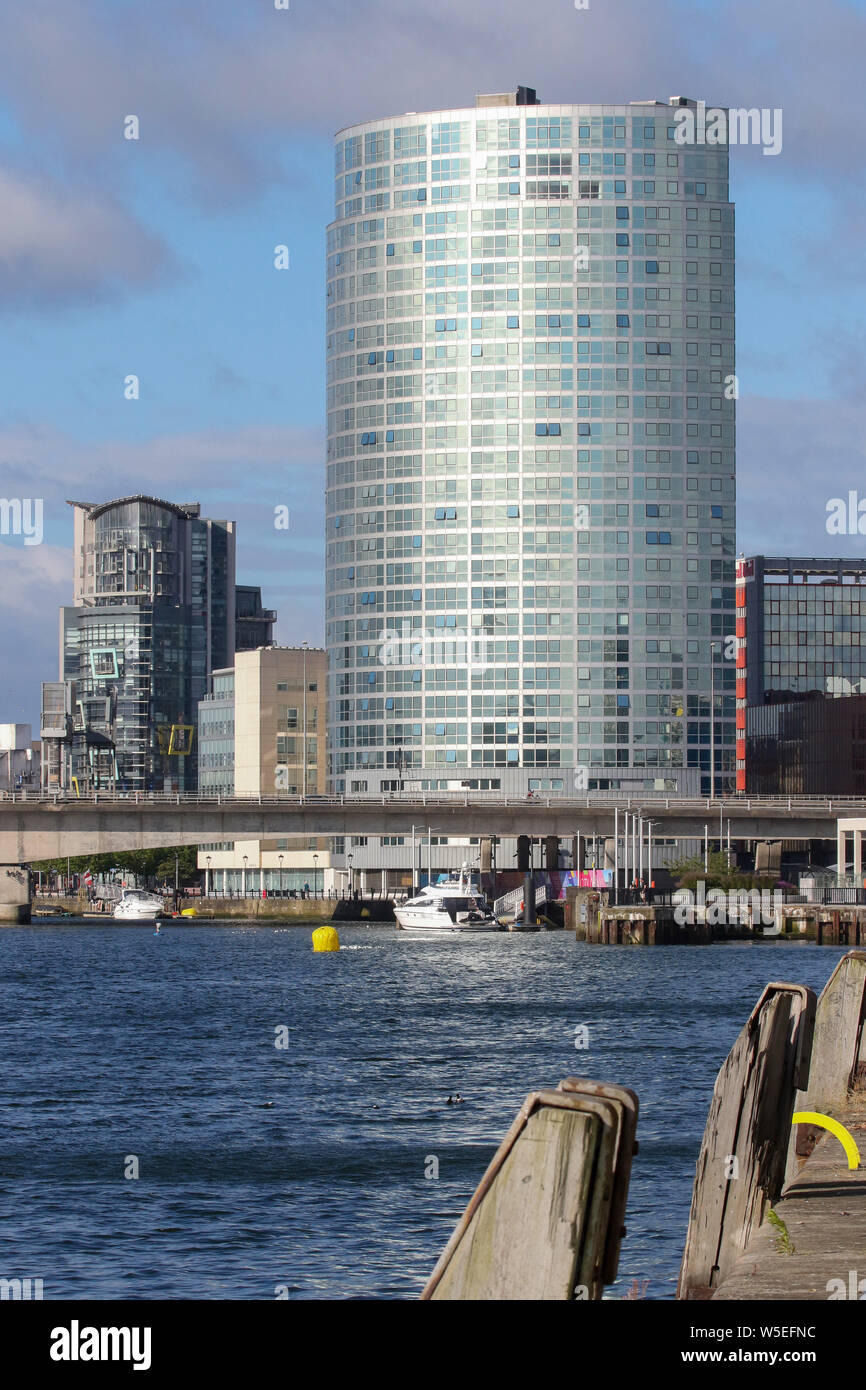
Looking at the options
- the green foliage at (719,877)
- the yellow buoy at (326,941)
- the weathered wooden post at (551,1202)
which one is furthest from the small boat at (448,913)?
Answer: the weathered wooden post at (551,1202)

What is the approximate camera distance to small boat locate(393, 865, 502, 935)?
486 ft

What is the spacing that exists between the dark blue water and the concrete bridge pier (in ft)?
195

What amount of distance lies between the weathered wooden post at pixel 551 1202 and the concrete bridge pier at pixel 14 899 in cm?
15003

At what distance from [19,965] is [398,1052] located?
62.3 m

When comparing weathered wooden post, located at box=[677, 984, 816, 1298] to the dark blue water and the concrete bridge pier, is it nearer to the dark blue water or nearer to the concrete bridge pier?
the dark blue water

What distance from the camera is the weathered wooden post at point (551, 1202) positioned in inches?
291

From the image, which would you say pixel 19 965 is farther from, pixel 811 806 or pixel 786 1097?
pixel 786 1097

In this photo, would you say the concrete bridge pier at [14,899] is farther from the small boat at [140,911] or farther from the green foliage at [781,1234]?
the green foliage at [781,1234]

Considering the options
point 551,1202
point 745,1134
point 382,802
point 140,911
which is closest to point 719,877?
point 382,802

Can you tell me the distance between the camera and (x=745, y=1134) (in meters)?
11.6

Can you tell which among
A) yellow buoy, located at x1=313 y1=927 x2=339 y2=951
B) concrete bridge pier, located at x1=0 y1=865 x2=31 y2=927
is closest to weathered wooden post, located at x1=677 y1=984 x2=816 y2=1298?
yellow buoy, located at x1=313 y1=927 x2=339 y2=951
